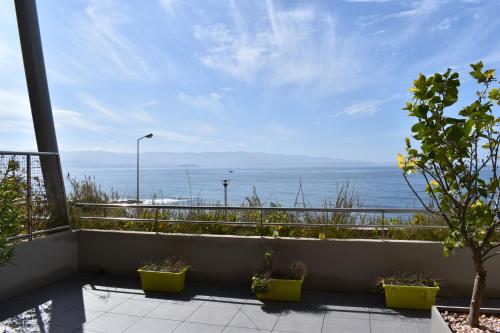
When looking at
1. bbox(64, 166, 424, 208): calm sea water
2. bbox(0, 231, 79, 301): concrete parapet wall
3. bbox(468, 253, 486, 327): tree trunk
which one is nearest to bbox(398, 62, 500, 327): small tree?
bbox(468, 253, 486, 327): tree trunk

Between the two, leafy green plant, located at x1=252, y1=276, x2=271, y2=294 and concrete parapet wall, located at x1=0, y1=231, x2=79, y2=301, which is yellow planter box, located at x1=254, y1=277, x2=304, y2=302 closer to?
leafy green plant, located at x1=252, y1=276, x2=271, y2=294

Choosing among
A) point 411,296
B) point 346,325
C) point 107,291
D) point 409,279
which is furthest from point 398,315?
point 107,291

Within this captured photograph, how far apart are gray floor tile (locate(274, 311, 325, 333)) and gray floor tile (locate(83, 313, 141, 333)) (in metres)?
1.35

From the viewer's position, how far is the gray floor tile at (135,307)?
3.81m

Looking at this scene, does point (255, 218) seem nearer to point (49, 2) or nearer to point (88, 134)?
point (49, 2)

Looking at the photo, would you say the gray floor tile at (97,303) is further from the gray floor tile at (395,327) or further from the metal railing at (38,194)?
the gray floor tile at (395,327)

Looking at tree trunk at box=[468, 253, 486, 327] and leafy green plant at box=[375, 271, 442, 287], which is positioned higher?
tree trunk at box=[468, 253, 486, 327]

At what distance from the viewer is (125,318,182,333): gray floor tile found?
338 centimetres

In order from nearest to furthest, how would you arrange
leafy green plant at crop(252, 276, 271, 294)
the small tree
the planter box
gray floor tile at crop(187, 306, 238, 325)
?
the small tree < the planter box < gray floor tile at crop(187, 306, 238, 325) < leafy green plant at crop(252, 276, 271, 294)

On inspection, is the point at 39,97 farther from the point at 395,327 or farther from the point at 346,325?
the point at 395,327

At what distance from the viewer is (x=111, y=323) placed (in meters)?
3.54

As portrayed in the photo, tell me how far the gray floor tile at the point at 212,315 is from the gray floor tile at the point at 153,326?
190 mm

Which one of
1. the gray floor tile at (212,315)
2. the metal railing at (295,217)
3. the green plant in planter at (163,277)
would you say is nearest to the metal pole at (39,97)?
the metal railing at (295,217)

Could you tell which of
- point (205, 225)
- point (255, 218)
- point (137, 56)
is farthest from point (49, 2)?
point (255, 218)
